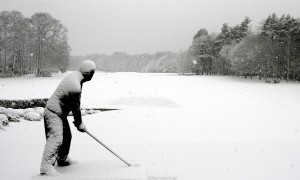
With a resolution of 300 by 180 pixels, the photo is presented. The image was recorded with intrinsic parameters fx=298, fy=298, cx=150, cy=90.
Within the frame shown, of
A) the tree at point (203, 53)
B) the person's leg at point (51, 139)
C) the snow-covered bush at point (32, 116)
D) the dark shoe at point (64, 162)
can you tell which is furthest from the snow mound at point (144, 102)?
the tree at point (203, 53)

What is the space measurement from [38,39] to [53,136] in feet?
124

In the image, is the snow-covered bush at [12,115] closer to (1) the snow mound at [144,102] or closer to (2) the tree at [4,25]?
(1) the snow mound at [144,102]

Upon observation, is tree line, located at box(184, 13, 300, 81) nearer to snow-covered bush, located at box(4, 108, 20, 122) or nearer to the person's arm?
snow-covered bush, located at box(4, 108, 20, 122)

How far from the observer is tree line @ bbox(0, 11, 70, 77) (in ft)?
128

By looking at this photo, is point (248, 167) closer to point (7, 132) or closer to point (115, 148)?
point (115, 148)

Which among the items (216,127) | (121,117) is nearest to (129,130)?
(121,117)

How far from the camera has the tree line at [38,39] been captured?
39.0 meters

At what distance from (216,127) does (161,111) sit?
169 inches

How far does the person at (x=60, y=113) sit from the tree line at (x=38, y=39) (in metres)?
36.0

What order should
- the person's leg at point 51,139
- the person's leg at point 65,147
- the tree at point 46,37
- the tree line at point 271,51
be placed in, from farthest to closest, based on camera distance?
the tree at point 46,37, the tree line at point 271,51, the person's leg at point 65,147, the person's leg at point 51,139

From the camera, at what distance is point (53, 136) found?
4.64 metres

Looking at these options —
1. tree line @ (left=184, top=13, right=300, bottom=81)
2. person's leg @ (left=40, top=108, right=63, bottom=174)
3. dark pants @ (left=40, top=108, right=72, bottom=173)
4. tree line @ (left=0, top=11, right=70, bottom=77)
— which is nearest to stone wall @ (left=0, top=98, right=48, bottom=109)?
dark pants @ (left=40, top=108, right=72, bottom=173)

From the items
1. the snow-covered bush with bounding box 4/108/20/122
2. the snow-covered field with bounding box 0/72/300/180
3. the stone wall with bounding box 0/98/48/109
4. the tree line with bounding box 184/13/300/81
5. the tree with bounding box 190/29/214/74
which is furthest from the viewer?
the tree with bounding box 190/29/214/74

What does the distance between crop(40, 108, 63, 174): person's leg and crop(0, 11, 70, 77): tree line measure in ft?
118
